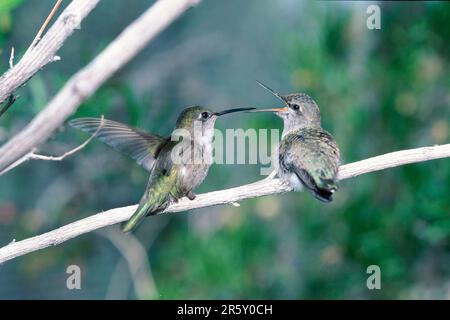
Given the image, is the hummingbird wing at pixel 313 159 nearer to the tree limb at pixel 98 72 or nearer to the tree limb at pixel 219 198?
the tree limb at pixel 219 198

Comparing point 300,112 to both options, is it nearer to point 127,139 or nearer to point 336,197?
point 127,139

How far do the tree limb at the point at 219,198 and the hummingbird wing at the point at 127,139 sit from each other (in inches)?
13.7

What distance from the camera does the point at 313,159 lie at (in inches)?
98.7

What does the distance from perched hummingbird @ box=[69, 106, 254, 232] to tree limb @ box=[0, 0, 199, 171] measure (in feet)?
5.42

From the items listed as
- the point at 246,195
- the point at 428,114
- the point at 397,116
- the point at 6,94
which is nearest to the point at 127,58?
the point at 6,94

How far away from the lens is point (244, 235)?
3.84 m

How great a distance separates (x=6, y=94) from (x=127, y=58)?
1.84ft

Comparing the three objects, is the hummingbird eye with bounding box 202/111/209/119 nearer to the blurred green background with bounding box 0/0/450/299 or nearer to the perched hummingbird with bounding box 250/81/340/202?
the perched hummingbird with bounding box 250/81/340/202

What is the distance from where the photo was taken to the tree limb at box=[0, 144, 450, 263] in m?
1.66

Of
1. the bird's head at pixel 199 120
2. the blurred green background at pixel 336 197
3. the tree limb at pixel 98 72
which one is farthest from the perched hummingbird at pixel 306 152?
the tree limb at pixel 98 72

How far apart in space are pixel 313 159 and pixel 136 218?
74 cm

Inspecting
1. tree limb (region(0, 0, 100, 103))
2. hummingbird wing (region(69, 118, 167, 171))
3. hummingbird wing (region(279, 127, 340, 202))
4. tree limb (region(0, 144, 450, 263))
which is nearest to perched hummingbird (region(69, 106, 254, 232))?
hummingbird wing (region(69, 118, 167, 171))

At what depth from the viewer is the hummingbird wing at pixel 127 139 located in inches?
Result: 91.9

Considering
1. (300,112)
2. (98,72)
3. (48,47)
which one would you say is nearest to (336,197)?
(300,112)
